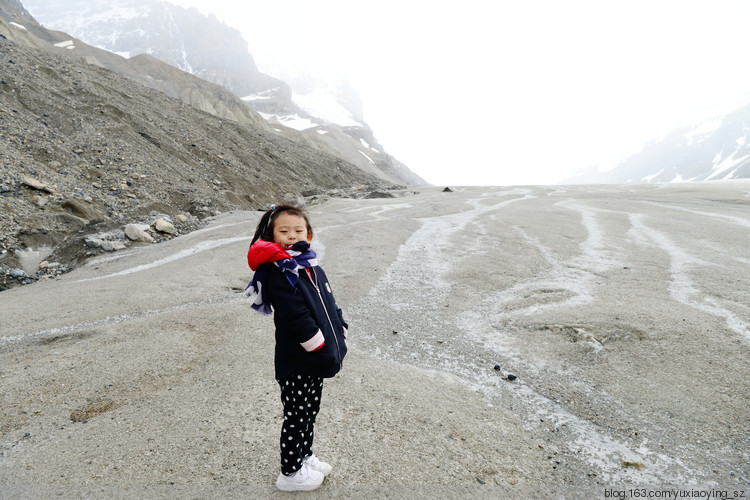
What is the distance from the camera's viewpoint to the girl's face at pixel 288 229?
9.14ft

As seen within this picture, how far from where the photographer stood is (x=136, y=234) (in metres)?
13.3

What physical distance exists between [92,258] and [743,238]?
19.4m

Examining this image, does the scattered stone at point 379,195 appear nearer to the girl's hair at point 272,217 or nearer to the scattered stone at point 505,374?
the scattered stone at point 505,374

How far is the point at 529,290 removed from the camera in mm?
7543

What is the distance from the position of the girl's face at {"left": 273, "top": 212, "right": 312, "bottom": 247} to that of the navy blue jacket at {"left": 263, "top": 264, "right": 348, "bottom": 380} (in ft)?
0.79

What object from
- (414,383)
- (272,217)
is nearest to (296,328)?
(272,217)

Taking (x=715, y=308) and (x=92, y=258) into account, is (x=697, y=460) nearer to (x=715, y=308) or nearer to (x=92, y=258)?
(x=715, y=308)

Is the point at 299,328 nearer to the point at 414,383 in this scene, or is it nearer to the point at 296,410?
the point at 296,410

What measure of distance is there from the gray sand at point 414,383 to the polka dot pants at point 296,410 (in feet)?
1.53

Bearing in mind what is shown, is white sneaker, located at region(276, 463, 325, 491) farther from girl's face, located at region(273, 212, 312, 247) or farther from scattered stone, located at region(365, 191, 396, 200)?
scattered stone, located at region(365, 191, 396, 200)

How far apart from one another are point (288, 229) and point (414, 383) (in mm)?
2659

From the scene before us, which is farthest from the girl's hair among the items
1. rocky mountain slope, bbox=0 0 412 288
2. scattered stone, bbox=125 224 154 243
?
scattered stone, bbox=125 224 154 243

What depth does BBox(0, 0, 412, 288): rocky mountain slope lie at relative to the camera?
12.4 m

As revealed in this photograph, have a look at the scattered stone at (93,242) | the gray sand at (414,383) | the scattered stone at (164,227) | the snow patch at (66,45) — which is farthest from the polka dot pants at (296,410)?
the snow patch at (66,45)
